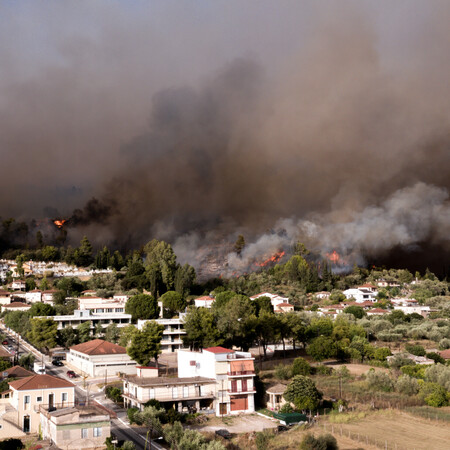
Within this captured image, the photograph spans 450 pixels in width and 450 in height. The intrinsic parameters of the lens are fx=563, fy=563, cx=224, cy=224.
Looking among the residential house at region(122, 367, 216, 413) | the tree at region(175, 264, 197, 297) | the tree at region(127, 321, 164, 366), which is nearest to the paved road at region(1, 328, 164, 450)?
the residential house at region(122, 367, 216, 413)

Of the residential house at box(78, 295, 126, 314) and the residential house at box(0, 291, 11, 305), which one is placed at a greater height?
the residential house at box(0, 291, 11, 305)

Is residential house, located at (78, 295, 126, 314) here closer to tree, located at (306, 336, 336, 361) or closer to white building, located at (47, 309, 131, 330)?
white building, located at (47, 309, 131, 330)

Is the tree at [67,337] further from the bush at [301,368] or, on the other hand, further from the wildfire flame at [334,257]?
the wildfire flame at [334,257]

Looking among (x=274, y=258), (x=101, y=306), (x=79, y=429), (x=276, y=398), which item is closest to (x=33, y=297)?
(x=101, y=306)

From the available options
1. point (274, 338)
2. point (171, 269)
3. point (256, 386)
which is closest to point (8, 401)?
point (256, 386)

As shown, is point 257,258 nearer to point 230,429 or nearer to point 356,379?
point 356,379
